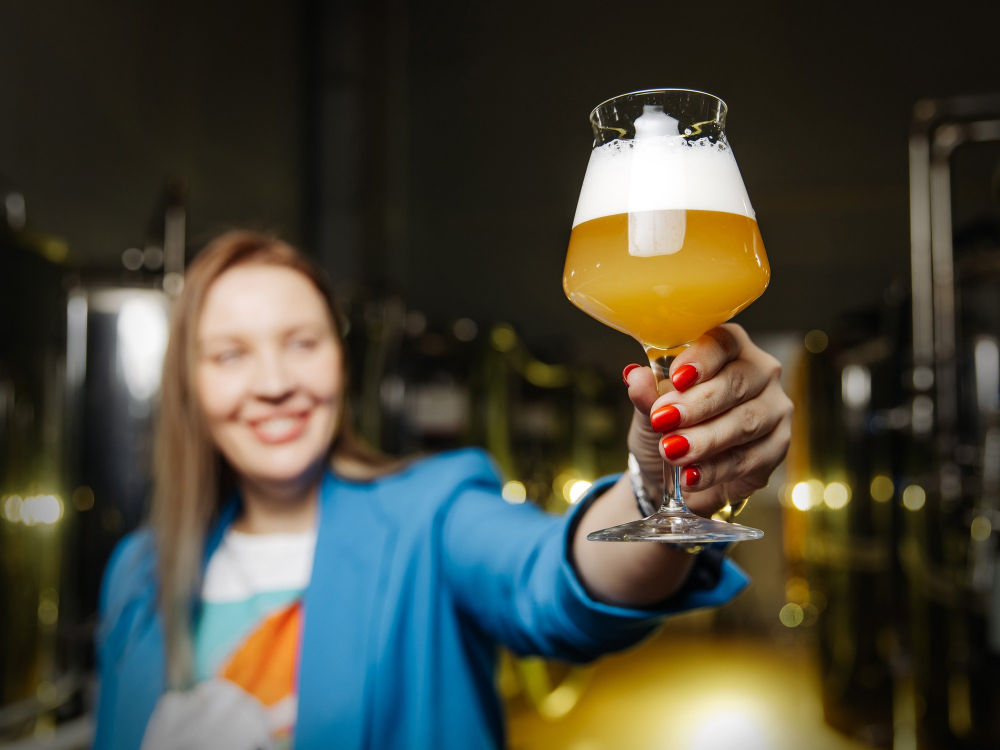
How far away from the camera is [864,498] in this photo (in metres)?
2.92

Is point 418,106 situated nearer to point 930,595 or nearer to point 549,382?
point 549,382

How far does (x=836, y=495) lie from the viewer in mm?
3031

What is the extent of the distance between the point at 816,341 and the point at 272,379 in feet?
8.25

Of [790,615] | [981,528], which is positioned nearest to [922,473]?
[981,528]

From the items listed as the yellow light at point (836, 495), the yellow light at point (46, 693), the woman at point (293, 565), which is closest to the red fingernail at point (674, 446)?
the woman at point (293, 565)

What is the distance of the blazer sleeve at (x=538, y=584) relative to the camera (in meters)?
0.75

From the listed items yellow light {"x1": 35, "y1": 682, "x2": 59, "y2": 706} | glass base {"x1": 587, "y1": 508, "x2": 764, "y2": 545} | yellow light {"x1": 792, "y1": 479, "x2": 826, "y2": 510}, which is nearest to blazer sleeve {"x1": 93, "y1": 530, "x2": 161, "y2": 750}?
yellow light {"x1": 35, "y1": 682, "x2": 59, "y2": 706}

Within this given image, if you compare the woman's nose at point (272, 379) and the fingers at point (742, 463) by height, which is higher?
the woman's nose at point (272, 379)

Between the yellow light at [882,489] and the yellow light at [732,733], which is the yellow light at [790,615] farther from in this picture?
the yellow light at [882,489]

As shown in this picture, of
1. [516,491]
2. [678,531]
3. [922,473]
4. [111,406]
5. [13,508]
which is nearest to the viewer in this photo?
[678,531]

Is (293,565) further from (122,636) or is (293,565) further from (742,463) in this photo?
(742,463)

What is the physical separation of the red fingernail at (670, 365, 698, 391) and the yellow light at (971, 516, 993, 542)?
2.20 metres

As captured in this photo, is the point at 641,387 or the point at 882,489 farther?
the point at 882,489

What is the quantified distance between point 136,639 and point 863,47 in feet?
4.38
